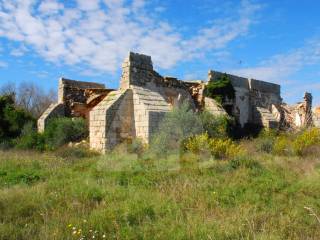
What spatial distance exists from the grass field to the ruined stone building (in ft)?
10.9

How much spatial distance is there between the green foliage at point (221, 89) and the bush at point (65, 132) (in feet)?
19.4

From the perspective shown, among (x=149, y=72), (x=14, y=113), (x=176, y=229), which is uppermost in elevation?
(x=149, y=72)

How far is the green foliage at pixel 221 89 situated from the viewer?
1808 centimetres

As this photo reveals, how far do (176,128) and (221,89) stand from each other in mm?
7616

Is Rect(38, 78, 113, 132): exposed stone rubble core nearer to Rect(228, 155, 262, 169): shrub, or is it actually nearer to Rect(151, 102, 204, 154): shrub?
Rect(151, 102, 204, 154): shrub

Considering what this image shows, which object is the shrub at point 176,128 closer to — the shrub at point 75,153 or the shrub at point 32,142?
the shrub at point 75,153

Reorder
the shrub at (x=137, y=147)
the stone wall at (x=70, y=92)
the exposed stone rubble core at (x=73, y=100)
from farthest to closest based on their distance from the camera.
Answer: the stone wall at (x=70, y=92) < the exposed stone rubble core at (x=73, y=100) < the shrub at (x=137, y=147)

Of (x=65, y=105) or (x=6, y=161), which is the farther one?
(x=65, y=105)

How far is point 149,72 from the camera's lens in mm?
14008

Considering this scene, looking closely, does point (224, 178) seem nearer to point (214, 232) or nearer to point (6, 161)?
point (214, 232)

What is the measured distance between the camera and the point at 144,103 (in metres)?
12.5

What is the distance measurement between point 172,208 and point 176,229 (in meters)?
0.80

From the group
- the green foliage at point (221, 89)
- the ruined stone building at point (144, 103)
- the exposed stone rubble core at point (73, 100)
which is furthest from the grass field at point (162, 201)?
the green foliage at point (221, 89)

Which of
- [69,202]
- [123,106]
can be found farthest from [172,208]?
[123,106]
